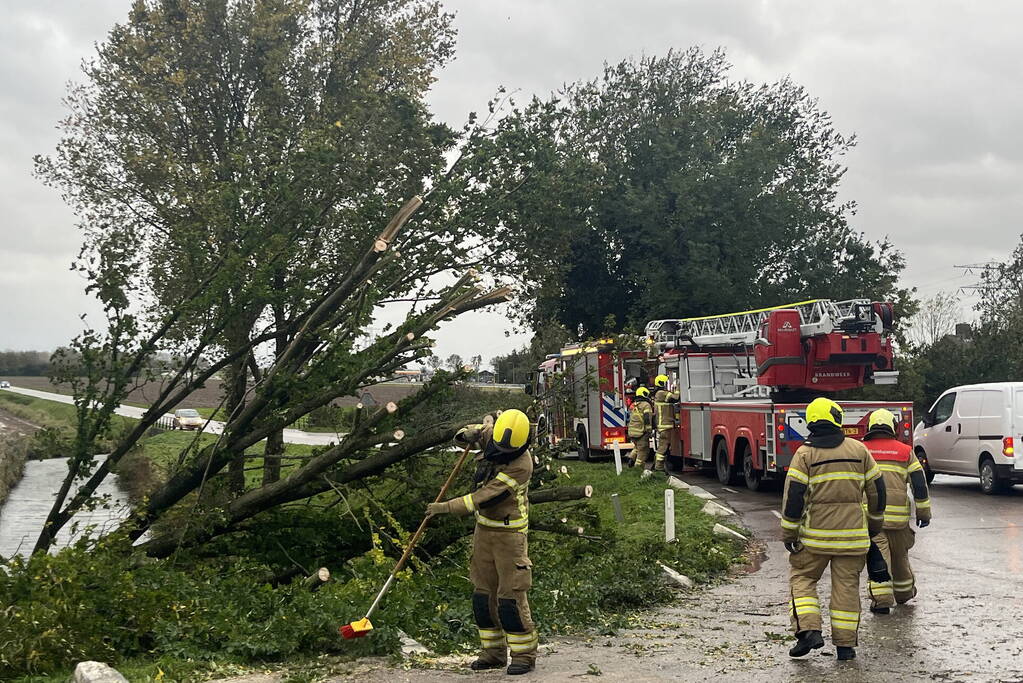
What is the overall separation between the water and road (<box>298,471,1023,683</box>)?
355 inches

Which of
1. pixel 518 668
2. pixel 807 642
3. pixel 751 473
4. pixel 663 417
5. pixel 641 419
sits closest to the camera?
pixel 518 668

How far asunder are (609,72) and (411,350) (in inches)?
970

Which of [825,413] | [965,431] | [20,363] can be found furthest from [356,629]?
[20,363]

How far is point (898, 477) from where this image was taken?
9.38 metres

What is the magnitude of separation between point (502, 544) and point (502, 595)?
1.08 feet

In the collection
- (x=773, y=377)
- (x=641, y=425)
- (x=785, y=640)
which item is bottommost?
(x=785, y=640)

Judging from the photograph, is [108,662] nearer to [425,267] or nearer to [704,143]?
[425,267]

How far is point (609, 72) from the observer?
3378cm

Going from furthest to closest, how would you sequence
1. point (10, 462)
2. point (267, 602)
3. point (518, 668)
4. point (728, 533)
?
point (10, 462)
point (728, 533)
point (267, 602)
point (518, 668)

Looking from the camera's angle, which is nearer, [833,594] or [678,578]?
[833,594]

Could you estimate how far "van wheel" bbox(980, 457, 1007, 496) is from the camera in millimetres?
17375

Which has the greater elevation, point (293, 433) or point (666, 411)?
point (666, 411)

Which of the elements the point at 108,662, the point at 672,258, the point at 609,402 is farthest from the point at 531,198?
the point at 108,662

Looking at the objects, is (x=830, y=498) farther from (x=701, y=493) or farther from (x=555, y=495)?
(x=701, y=493)
